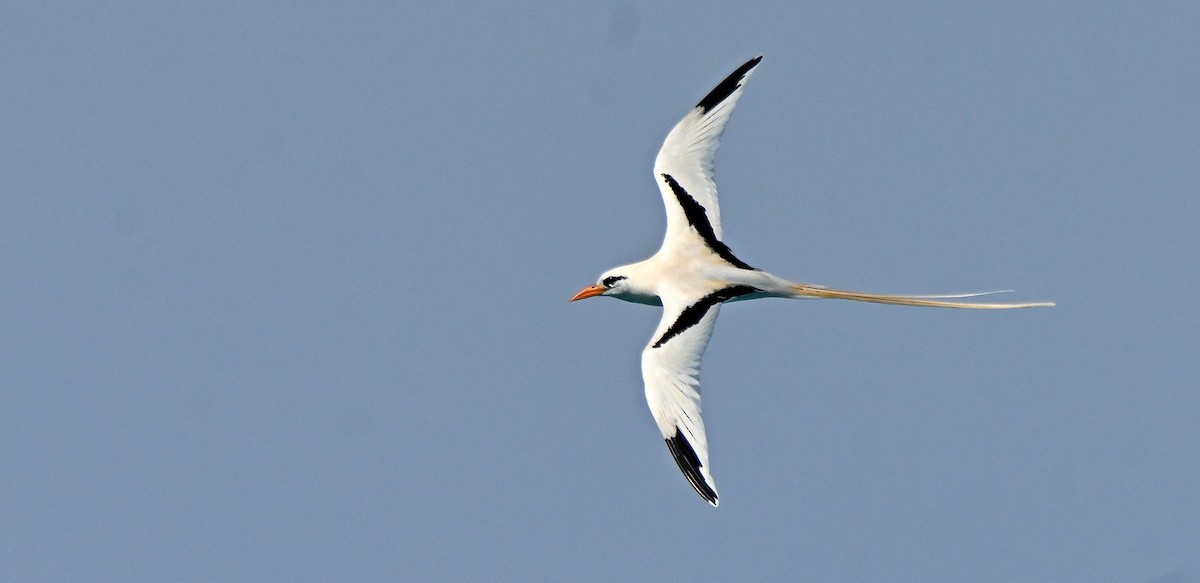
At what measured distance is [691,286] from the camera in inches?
979

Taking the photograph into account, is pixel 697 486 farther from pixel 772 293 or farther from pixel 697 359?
pixel 772 293

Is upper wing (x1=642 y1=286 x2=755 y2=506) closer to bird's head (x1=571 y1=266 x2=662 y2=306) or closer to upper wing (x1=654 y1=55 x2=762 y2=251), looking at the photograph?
bird's head (x1=571 y1=266 x2=662 y2=306)

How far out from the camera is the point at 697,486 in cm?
2195

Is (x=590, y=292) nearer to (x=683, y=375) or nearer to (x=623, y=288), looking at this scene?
(x=623, y=288)

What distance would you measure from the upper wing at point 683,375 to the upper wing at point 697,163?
5.38 ft

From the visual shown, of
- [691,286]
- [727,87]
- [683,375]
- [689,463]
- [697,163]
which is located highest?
[727,87]

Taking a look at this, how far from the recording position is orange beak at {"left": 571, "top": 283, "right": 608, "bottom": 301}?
26.2 metres

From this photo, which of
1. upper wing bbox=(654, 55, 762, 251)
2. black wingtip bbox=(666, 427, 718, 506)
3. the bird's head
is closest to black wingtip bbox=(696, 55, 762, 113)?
upper wing bbox=(654, 55, 762, 251)

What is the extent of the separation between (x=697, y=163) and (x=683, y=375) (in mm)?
4682

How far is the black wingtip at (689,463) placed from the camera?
71.8 ft

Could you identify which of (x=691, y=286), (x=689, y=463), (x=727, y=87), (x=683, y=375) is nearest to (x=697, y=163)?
(x=727, y=87)

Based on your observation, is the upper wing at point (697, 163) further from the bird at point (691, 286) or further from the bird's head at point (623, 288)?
the bird's head at point (623, 288)

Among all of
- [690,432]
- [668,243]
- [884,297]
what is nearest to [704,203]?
[668,243]

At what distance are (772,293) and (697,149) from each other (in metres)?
3.12
